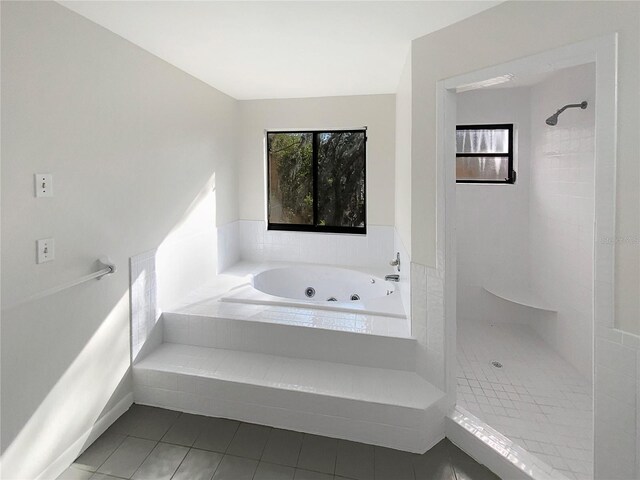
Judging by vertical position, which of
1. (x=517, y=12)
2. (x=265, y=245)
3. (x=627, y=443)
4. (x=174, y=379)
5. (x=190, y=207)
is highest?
(x=517, y=12)

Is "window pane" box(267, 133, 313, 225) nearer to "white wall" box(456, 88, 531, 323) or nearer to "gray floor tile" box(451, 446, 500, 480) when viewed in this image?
"white wall" box(456, 88, 531, 323)

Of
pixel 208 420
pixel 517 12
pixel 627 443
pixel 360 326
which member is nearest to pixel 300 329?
pixel 360 326

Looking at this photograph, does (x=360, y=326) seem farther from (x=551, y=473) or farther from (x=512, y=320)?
(x=512, y=320)

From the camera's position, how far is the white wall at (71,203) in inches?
57.7

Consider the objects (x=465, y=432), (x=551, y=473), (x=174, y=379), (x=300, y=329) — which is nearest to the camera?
(x=551, y=473)

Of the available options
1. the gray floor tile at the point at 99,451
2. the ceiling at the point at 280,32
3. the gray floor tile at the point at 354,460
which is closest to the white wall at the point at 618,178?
the ceiling at the point at 280,32

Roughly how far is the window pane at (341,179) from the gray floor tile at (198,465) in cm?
249

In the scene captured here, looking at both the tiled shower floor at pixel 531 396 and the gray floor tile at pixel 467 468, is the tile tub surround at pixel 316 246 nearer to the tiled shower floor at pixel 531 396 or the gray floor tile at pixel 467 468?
the tiled shower floor at pixel 531 396

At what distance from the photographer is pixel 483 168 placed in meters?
3.24

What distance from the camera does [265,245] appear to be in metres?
3.91

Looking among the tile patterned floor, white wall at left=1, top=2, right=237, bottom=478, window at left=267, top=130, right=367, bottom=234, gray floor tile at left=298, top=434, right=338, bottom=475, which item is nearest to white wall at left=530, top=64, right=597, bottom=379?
the tile patterned floor

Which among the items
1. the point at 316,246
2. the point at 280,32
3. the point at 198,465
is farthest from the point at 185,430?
the point at 280,32

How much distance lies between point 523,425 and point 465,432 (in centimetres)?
35

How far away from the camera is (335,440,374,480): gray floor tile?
1.70 meters
